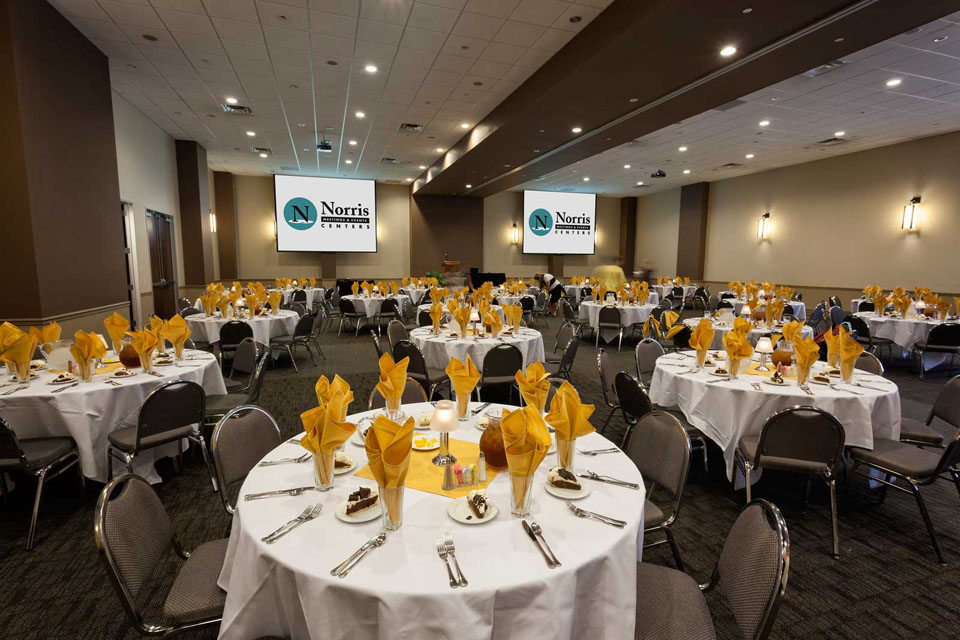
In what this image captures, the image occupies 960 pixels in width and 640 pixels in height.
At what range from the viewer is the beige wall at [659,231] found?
721 inches

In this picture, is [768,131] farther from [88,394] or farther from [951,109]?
[88,394]

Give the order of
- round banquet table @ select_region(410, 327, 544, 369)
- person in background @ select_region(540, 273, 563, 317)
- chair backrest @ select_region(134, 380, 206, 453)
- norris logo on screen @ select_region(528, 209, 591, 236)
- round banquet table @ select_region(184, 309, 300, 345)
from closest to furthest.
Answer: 1. chair backrest @ select_region(134, 380, 206, 453)
2. round banquet table @ select_region(410, 327, 544, 369)
3. round banquet table @ select_region(184, 309, 300, 345)
4. person in background @ select_region(540, 273, 563, 317)
5. norris logo on screen @ select_region(528, 209, 591, 236)

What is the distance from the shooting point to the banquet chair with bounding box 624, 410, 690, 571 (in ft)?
6.68

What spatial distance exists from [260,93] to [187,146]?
4.77 meters

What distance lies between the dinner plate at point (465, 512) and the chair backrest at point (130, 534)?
103 cm

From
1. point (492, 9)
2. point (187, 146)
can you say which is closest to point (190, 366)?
point (492, 9)

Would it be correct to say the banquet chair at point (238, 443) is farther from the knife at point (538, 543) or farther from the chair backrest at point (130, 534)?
the knife at point (538, 543)

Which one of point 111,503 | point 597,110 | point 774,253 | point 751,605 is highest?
point 597,110

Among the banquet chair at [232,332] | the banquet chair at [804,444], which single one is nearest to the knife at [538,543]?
the banquet chair at [804,444]

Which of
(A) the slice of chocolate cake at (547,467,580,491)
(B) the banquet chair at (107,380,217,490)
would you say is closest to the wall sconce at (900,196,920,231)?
(A) the slice of chocolate cake at (547,467,580,491)

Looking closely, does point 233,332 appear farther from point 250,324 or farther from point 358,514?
point 358,514

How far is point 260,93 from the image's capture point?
7.95m

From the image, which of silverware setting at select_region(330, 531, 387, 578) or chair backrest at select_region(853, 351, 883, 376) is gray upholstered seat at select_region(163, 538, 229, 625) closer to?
silverware setting at select_region(330, 531, 387, 578)

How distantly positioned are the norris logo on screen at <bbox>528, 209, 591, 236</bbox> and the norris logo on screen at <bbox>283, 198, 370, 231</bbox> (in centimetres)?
678
